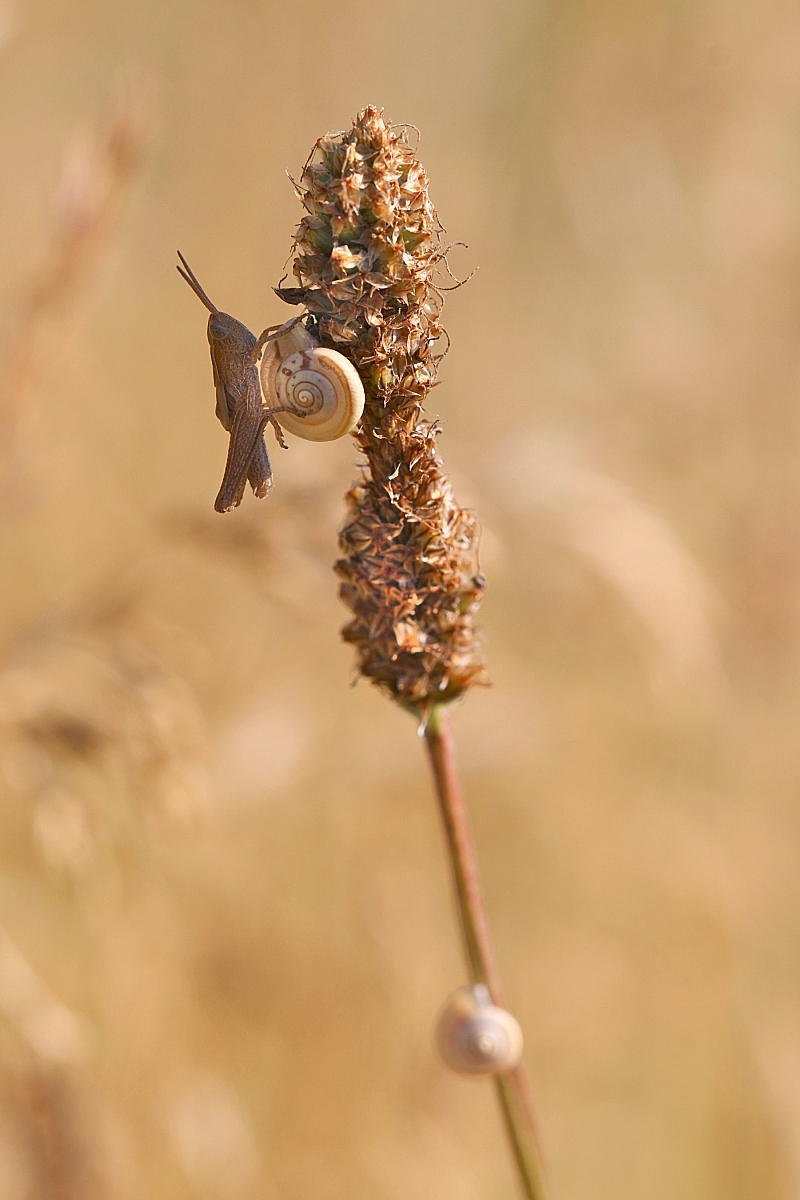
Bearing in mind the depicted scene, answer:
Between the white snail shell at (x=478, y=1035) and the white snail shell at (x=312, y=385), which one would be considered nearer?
the white snail shell at (x=312, y=385)

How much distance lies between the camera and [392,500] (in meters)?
1.21

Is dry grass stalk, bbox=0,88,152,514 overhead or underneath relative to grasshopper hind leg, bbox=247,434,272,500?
overhead

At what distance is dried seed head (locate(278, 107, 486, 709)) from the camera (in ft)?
3.68

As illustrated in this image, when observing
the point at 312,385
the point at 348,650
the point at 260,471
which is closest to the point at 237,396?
the point at 260,471

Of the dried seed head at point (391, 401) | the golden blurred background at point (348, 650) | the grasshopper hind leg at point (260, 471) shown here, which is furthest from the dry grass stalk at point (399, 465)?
the golden blurred background at point (348, 650)

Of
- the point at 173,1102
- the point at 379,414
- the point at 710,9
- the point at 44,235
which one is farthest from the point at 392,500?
the point at 710,9

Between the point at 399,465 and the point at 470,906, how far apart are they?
567mm

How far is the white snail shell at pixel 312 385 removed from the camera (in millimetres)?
1143

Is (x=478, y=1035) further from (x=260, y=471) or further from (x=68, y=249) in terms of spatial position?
(x=68, y=249)

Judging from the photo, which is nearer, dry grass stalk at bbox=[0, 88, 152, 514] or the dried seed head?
the dried seed head

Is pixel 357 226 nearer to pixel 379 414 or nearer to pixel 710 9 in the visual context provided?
pixel 379 414

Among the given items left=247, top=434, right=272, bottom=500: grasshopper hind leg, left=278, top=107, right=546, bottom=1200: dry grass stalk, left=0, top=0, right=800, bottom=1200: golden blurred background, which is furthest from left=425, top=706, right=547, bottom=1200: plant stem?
left=0, top=0, right=800, bottom=1200: golden blurred background

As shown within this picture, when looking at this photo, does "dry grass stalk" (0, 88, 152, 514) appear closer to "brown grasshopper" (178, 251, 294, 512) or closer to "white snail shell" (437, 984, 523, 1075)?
"brown grasshopper" (178, 251, 294, 512)

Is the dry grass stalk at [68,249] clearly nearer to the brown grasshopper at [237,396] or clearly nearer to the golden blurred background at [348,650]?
the golden blurred background at [348,650]
